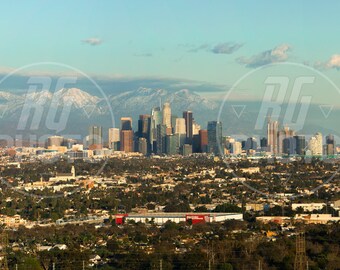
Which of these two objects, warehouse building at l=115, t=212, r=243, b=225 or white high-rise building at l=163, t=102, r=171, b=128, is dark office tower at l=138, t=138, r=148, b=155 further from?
warehouse building at l=115, t=212, r=243, b=225

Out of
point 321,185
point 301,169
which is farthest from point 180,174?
point 321,185

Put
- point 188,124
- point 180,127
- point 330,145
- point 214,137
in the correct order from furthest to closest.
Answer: point 188,124, point 180,127, point 214,137, point 330,145

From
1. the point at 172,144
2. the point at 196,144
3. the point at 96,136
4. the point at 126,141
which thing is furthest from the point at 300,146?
the point at 126,141

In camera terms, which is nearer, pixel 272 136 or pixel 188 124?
pixel 272 136

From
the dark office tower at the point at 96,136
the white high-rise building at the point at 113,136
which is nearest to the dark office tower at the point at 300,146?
the dark office tower at the point at 96,136

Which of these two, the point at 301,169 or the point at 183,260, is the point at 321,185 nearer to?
the point at 301,169

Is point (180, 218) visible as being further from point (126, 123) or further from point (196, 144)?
point (126, 123)
